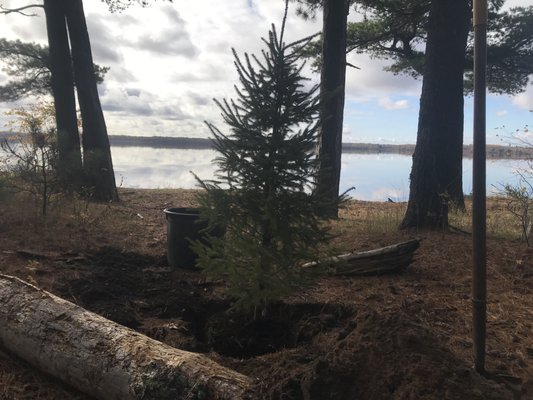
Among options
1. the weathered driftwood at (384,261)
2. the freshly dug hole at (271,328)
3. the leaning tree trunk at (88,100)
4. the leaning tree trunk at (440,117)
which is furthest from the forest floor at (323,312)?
the leaning tree trunk at (88,100)

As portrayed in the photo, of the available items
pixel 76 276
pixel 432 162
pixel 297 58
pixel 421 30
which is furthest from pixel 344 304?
pixel 421 30

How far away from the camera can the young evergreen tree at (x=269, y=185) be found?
3723 millimetres

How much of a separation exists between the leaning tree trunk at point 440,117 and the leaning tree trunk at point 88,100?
7957mm

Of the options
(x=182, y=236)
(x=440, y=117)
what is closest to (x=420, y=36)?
(x=440, y=117)

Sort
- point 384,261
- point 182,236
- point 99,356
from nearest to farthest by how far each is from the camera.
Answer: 1. point 99,356
2. point 384,261
3. point 182,236

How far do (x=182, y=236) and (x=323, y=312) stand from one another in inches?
102

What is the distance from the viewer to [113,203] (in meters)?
11.8

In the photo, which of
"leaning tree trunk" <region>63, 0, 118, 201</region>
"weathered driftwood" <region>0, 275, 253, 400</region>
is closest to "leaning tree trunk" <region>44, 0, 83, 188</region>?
"leaning tree trunk" <region>63, 0, 118, 201</region>

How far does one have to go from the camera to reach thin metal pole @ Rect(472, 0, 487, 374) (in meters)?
2.83

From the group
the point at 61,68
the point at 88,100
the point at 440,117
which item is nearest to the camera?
the point at 440,117

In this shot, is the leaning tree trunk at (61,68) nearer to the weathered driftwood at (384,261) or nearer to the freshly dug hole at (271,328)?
the weathered driftwood at (384,261)

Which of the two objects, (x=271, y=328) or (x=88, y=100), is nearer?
(x=271, y=328)

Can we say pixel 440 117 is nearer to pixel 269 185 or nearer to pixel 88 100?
pixel 269 185

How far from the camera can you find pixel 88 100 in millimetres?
12211
